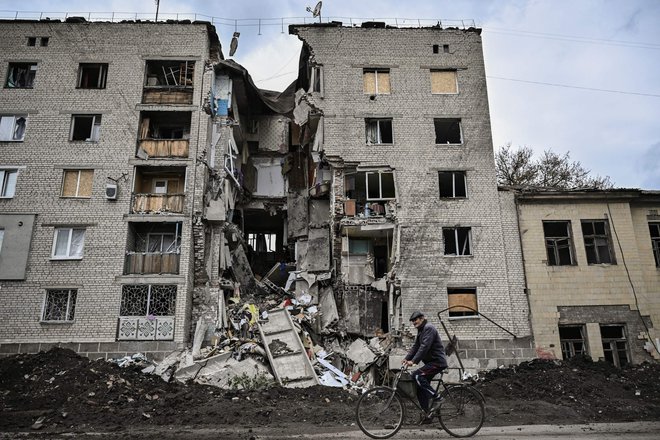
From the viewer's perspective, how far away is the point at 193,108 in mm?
22172

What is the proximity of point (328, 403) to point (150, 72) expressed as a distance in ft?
59.3

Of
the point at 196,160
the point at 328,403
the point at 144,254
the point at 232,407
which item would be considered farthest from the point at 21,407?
the point at 196,160

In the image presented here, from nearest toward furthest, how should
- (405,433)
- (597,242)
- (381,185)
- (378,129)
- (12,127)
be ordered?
(405,433) < (597,242) < (12,127) < (381,185) < (378,129)

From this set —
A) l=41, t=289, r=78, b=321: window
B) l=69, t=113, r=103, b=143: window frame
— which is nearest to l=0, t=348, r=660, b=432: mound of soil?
l=41, t=289, r=78, b=321: window

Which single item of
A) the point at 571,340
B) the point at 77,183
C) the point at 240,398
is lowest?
the point at 240,398

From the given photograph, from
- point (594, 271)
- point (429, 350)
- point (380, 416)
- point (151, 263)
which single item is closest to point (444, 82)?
point (594, 271)

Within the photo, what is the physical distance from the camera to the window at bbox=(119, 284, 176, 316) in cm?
1933

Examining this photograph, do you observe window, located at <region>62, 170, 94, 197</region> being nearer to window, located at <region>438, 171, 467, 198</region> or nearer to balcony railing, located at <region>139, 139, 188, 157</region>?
balcony railing, located at <region>139, 139, 188, 157</region>

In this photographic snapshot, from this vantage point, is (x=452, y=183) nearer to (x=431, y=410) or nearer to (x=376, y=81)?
(x=376, y=81)

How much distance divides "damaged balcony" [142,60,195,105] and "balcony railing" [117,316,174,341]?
395 inches

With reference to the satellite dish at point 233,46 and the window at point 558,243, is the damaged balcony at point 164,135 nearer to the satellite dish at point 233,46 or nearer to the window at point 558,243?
the satellite dish at point 233,46

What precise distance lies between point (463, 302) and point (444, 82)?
10.7 meters

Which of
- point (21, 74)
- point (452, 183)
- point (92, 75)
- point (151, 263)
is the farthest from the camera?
point (92, 75)

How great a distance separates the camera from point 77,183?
821 inches
